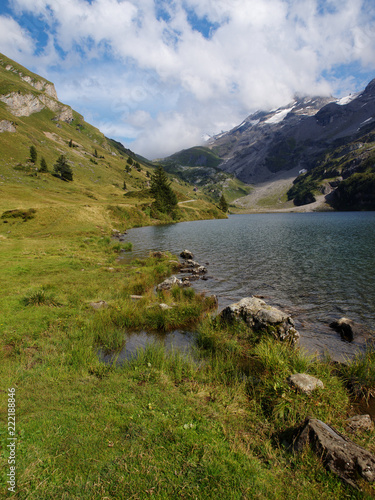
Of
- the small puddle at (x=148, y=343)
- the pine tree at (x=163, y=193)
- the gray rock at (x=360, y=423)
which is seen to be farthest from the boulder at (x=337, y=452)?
the pine tree at (x=163, y=193)

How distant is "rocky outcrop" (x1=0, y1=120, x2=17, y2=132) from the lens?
5817 inches

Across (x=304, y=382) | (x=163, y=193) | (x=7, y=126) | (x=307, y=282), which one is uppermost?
(x=7, y=126)

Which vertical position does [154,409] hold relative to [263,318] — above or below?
below

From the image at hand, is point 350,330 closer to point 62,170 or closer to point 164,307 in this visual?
point 164,307

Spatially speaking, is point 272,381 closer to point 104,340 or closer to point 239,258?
point 104,340

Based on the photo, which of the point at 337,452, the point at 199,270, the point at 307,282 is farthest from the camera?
the point at 199,270

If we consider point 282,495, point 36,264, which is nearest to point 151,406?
point 282,495

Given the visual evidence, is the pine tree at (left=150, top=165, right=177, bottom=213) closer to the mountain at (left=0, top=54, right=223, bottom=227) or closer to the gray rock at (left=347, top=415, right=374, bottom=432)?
the mountain at (left=0, top=54, right=223, bottom=227)

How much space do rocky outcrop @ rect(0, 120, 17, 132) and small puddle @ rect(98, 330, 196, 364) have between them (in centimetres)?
19206

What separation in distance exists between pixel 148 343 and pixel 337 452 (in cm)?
811

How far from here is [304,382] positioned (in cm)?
841

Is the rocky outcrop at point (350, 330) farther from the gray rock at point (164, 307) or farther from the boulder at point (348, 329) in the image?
the gray rock at point (164, 307)

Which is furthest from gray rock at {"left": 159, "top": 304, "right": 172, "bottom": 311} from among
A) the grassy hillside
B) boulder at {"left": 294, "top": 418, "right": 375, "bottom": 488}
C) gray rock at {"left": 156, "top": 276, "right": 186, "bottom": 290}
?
boulder at {"left": 294, "top": 418, "right": 375, "bottom": 488}

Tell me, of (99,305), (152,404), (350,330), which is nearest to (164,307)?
(99,305)
